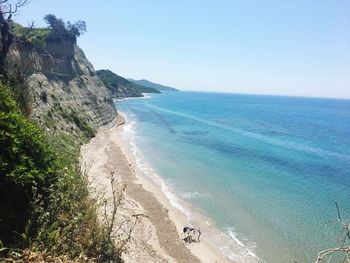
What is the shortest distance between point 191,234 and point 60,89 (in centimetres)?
3470

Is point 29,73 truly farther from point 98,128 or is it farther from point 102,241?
point 102,241

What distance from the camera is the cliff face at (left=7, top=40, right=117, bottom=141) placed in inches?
1464

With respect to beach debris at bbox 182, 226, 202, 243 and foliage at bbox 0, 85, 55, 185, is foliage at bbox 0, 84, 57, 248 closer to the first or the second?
foliage at bbox 0, 85, 55, 185

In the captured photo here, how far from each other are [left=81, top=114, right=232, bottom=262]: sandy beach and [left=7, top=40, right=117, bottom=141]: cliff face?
18.3ft

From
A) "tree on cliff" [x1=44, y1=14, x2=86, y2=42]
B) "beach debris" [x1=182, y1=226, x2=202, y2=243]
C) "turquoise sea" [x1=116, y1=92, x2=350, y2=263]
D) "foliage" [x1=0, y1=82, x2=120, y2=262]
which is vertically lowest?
"turquoise sea" [x1=116, y1=92, x2=350, y2=263]

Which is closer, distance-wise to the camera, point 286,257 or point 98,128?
point 286,257

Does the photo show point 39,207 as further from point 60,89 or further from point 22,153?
point 60,89

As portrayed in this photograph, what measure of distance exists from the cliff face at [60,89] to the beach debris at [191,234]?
16862mm

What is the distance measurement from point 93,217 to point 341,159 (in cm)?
5038

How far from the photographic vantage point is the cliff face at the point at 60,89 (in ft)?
122

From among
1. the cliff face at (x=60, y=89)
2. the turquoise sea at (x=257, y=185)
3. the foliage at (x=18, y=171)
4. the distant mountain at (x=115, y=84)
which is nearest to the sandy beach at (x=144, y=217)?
the turquoise sea at (x=257, y=185)

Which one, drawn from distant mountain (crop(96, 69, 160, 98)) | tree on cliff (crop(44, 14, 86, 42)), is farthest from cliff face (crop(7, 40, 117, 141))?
distant mountain (crop(96, 69, 160, 98))

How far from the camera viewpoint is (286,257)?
71.7ft

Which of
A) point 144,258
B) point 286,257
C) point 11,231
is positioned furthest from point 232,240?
point 11,231
